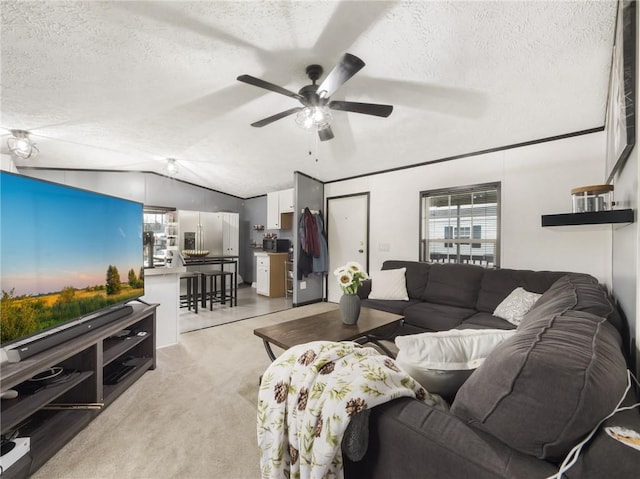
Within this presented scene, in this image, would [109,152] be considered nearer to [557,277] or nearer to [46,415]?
[46,415]

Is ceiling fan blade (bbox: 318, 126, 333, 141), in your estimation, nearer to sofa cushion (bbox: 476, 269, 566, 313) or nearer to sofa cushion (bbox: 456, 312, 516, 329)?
sofa cushion (bbox: 456, 312, 516, 329)

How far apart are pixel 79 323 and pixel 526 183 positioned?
14.1ft

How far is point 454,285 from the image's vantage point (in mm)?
3131

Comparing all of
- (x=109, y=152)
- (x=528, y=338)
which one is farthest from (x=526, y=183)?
(x=109, y=152)

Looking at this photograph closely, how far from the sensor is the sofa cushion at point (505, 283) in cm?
263

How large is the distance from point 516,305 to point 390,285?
130cm

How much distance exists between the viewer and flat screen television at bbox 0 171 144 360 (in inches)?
52.2

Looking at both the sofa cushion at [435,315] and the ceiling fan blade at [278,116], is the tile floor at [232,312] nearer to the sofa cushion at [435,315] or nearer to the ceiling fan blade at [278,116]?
the sofa cushion at [435,315]

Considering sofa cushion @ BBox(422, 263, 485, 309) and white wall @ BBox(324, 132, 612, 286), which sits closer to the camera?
white wall @ BBox(324, 132, 612, 286)

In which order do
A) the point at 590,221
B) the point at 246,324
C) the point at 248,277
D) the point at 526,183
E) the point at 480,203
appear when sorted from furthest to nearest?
the point at 248,277, the point at 246,324, the point at 480,203, the point at 526,183, the point at 590,221

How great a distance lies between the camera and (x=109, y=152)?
4.31 m

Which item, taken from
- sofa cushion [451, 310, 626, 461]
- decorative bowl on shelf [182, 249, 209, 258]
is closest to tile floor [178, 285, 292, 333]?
decorative bowl on shelf [182, 249, 209, 258]

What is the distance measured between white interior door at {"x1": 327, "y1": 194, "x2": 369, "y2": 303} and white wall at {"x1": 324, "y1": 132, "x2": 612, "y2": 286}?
2.94 ft

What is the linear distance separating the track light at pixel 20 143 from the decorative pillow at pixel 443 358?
15.9 feet
